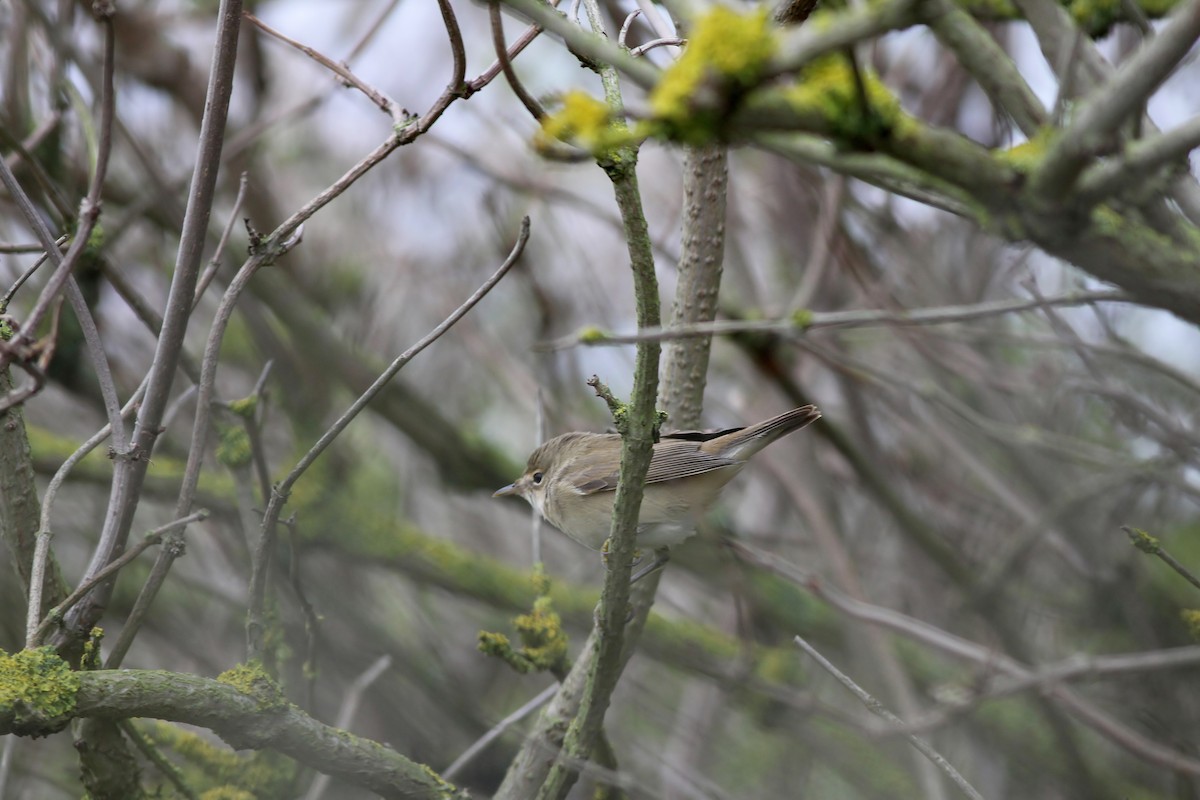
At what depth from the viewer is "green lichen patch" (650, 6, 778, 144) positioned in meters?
1.11

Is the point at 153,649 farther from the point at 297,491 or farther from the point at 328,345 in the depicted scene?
the point at 328,345

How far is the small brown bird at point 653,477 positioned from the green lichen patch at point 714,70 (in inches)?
86.3

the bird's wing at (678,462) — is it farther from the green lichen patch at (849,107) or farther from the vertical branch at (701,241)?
the green lichen patch at (849,107)

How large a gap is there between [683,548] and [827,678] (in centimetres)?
156

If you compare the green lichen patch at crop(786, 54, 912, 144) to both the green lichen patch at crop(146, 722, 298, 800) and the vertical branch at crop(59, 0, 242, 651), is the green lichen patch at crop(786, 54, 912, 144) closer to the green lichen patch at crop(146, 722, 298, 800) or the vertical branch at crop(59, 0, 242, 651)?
the vertical branch at crop(59, 0, 242, 651)

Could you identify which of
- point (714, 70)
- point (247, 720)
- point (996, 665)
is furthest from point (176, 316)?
point (996, 665)

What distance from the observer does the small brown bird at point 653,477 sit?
3.68 meters

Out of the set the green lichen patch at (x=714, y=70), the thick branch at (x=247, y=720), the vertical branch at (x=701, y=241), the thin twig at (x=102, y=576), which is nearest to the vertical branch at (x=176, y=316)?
the thin twig at (x=102, y=576)

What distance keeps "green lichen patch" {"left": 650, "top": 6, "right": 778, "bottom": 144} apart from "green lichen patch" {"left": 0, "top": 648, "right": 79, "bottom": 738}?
4.89ft

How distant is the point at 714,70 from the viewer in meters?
1.12

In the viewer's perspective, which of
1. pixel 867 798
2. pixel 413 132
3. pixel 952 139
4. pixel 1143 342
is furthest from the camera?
pixel 1143 342

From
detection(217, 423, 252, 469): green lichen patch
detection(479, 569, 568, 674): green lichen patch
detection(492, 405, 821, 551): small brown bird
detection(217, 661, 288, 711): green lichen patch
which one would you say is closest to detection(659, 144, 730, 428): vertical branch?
detection(492, 405, 821, 551): small brown bird

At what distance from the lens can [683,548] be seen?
5.12 m

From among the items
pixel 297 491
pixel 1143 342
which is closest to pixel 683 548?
pixel 297 491
